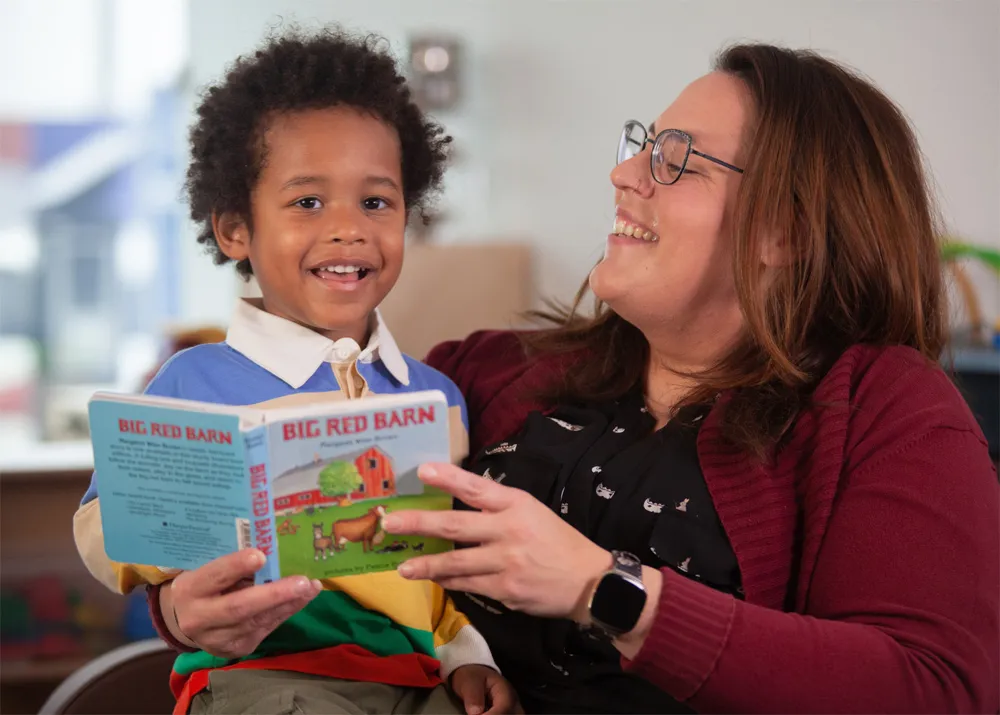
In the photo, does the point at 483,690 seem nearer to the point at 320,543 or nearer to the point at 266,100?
the point at 320,543

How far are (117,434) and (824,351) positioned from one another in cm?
99

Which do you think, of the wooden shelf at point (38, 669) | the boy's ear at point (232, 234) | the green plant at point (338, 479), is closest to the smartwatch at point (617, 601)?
the green plant at point (338, 479)

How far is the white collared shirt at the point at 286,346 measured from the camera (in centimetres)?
145

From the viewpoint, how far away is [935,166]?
3277 millimetres

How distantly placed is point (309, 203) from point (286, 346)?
22 centimetres

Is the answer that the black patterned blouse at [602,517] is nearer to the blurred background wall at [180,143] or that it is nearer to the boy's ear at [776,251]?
the boy's ear at [776,251]

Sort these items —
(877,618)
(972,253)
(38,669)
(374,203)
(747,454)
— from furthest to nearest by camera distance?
(972,253), (38,669), (374,203), (747,454), (877,618)

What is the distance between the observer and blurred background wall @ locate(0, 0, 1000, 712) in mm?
3193

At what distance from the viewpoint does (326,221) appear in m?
1.50

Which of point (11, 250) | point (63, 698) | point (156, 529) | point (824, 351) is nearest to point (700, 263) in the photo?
point (824, 351)

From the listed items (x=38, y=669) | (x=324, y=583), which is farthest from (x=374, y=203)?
(x=38, y=669)

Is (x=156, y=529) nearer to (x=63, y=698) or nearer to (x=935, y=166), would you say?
(x=63, y=698)

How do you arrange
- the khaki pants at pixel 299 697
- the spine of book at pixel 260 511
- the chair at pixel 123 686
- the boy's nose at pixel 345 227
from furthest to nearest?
the chair at pixel 123 686
the boy's nose at pixel 345 227
the khaki pants at pixel 299 697
the spine of book at pixel 260 511

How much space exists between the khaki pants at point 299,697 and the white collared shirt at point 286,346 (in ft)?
1.31
